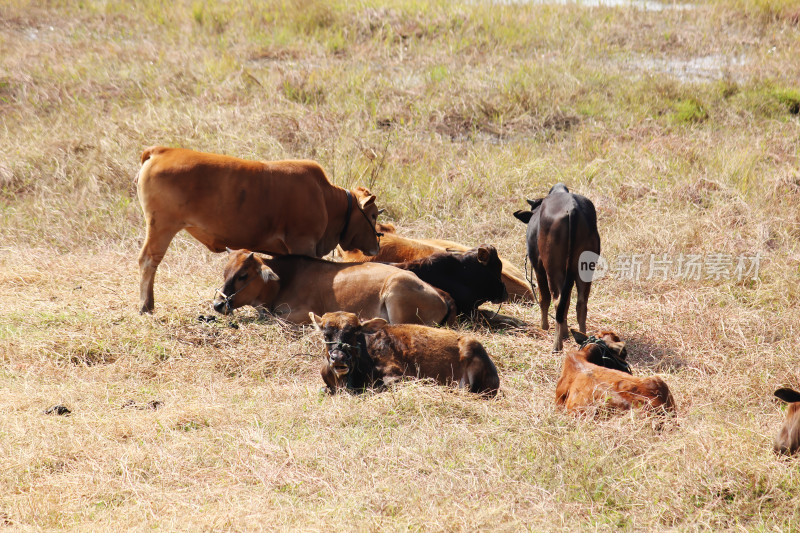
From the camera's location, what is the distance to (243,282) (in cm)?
812

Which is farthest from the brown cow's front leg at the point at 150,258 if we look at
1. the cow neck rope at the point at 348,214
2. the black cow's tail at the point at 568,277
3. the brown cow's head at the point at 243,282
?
the black cow's tail at the point at 568,277

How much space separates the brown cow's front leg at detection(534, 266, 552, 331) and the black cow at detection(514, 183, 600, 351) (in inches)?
8.9

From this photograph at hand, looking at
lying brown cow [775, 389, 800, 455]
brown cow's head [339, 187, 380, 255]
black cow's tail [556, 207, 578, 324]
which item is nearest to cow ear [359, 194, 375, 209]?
brown cow's head [339, 187, 380, 255]

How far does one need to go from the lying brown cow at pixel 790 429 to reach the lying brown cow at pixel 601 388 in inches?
28.1

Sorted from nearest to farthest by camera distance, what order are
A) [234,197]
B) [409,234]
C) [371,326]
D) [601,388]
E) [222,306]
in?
[601,388], [371,326], [222,306], [234,197], [409,234]

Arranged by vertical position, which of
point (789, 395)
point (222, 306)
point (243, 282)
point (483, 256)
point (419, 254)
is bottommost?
point (419, 254)

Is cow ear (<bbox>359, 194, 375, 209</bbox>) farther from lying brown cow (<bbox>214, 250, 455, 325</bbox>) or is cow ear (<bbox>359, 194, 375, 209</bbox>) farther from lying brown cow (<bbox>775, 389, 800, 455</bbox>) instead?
lying brown cow (<bbox>775, 389, 800, 455</bbox>)

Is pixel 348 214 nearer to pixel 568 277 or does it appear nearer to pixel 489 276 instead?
pixel 489 276

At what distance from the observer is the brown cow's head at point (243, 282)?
801 cm

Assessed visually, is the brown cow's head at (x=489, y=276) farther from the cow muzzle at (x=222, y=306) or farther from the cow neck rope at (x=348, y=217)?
the cow muzzle at (x=222, y=306)

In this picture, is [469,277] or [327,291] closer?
[327,291]

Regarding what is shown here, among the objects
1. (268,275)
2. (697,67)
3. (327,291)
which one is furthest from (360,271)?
(697,67)

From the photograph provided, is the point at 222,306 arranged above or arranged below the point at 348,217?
below

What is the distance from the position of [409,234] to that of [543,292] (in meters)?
3.93
